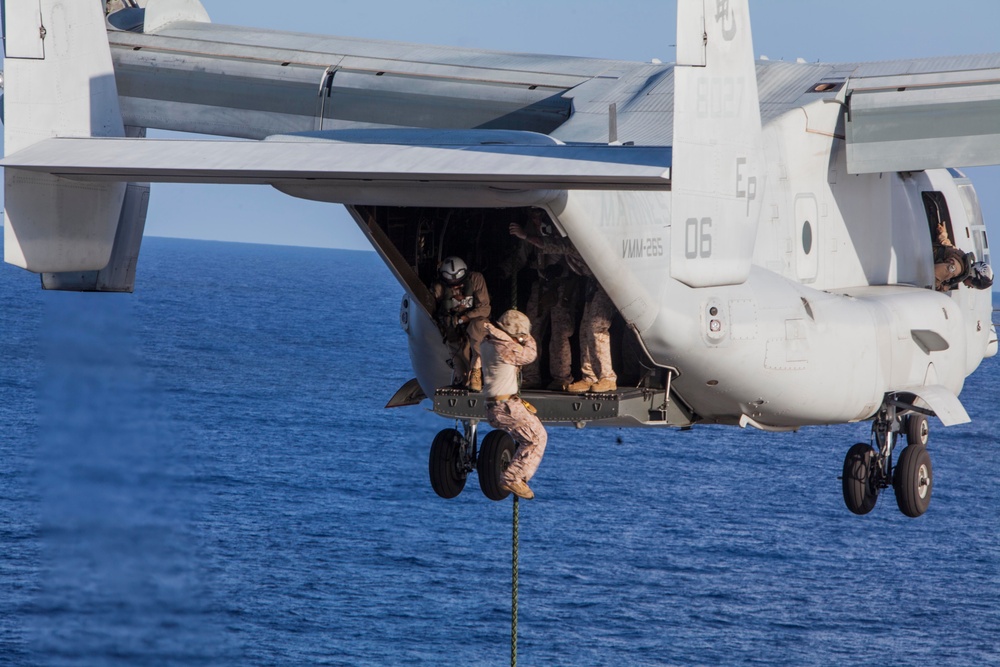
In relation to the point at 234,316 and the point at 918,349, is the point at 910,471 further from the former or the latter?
the point at 234,316

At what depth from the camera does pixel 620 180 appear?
9648 mm

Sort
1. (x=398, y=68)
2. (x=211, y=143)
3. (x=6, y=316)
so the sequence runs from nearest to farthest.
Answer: (x=211, y=143), (x=398, y=68), (x=6, y=316)

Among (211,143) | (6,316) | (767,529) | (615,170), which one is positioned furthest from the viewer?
(6,316)

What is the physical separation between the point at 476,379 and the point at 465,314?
0.69m

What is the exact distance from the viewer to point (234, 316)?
17175 cm

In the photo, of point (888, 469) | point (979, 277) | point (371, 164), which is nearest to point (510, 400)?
point (371, 164)

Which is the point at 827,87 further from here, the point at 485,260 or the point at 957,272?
the point at 485,260

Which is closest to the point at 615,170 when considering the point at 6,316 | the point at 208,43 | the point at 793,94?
the point at 793,94

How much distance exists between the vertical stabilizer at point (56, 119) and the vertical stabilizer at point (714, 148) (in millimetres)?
5383

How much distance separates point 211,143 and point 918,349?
31.5ft

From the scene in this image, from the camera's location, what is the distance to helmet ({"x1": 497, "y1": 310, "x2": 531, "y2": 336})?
13234mm

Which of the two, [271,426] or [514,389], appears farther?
[271,426]

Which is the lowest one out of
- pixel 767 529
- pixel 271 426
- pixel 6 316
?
pixel 767 529

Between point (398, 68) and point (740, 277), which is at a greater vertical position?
point (398, 68)
